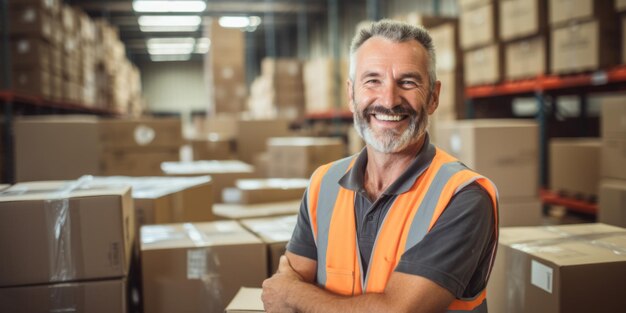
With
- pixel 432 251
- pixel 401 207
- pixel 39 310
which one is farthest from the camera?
pixel 39 310

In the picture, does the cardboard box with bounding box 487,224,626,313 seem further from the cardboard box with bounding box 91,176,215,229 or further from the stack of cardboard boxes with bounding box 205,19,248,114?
the stack of cardboard boxes with bounding box 205,19,248,114

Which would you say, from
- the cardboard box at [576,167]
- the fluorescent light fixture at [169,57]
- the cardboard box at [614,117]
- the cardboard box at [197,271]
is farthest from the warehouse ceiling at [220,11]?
the cardboard box at [197,271]

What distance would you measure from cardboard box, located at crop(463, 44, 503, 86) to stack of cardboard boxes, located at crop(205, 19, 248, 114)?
13.9 feet

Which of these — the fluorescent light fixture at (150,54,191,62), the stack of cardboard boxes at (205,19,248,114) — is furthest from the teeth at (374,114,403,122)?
the fluorescent light fixture at (150,54,191,62)

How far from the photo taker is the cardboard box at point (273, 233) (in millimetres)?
2322

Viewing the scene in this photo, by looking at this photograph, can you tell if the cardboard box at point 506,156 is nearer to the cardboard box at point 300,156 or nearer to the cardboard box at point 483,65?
the cardboard box at point 300,156

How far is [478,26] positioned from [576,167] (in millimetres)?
1807

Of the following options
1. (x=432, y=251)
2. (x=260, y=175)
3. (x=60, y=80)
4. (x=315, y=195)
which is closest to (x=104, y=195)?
(x=315, y=195)

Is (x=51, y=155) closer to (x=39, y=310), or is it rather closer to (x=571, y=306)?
(x=39, y=310)

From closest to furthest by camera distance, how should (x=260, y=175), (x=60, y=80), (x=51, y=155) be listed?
(x=51, y=155)
(x=260, y=175)
(x=60, y=80)

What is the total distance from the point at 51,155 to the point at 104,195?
1.95 metres

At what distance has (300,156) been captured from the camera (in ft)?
15.1

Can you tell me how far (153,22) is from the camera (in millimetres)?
16016

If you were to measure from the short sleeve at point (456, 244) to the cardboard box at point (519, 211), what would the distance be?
1837mm
